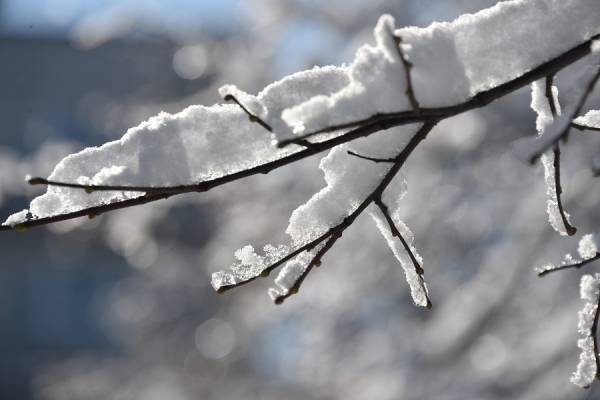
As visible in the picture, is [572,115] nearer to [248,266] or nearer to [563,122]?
[563,122]

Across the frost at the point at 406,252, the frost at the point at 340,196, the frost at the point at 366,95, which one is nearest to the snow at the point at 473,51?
the frost at the point at 366,95

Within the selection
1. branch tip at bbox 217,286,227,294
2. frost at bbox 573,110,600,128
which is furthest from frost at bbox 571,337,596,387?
branch tip at bbox 217,286,227,294

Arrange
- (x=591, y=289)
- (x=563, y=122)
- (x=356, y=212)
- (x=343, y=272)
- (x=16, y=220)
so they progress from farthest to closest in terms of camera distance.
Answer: (x=343, y=272) → (x=591, y=289) → (x=356, y=212) → (x=16, y=220) → (x=563, y=122)

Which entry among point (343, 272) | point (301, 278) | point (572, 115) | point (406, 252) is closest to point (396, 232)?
point (406, 252)

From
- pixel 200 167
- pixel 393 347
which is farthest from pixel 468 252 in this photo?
pixel 200 167

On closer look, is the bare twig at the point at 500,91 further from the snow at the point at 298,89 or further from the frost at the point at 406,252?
the frost at the point at 406,252
